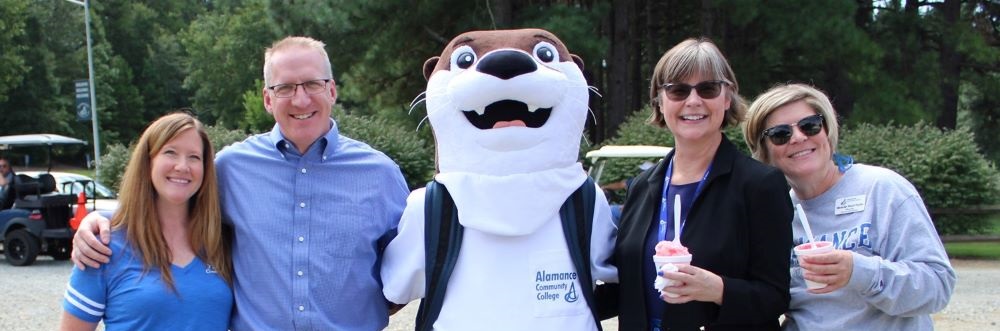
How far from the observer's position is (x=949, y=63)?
1886 cm

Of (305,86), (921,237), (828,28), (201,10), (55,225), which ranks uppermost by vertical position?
(201,10)

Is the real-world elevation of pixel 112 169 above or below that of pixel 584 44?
below

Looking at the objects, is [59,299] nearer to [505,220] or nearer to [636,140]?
[505,220]

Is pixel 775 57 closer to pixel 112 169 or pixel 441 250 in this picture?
pixel 112 169

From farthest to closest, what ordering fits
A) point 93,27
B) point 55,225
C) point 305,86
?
point 93,27, point 55,225, point 305,86

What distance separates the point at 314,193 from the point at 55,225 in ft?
35.9

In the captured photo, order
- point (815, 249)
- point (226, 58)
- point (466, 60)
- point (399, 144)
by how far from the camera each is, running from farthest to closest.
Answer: point (226, 58) < point (399, 144) < point (466, 60) < point (815, 249)

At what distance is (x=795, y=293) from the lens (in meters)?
2.94

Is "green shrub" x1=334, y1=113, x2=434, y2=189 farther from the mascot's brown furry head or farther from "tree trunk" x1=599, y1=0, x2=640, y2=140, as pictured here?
the mascot's brown furry head

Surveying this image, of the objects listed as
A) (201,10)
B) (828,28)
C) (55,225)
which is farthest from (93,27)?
(828,28)

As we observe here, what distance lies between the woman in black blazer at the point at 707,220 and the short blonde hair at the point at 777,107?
0.25 feet

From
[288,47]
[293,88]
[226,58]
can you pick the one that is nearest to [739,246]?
[293,88]

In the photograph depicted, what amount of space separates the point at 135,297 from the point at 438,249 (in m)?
0.99

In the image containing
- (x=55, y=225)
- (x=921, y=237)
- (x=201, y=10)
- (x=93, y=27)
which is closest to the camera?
(x=921, y=237)
